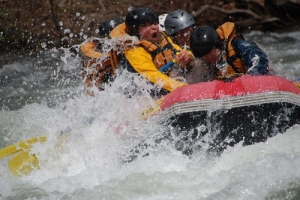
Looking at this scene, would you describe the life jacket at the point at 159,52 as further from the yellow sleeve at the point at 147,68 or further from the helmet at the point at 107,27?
the helmet at the point at 107,27

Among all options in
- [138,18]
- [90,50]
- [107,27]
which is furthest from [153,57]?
[107,27]

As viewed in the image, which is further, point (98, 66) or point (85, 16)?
point (85, 16)

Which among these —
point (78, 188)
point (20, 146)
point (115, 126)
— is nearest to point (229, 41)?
point (115, 126)

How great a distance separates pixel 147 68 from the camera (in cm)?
491

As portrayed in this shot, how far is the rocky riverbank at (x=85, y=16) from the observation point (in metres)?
10.6

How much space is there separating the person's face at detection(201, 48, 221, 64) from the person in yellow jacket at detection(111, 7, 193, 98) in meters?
0.18

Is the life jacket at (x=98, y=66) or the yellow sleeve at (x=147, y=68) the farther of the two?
the life jacket at (x=98, y=66)

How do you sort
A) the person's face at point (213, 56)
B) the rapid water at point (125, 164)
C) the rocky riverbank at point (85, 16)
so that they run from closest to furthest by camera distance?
the rapid water at point (125, 164) → the person's face at point (213, 56) → the rocky riverbank at point (85, 16)

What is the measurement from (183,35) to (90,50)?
3.45 ft

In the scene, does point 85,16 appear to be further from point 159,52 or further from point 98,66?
point 159,52

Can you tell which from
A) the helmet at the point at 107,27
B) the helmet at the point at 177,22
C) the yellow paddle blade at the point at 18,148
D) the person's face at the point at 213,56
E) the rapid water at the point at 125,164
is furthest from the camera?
the helmet at the point at 107,27

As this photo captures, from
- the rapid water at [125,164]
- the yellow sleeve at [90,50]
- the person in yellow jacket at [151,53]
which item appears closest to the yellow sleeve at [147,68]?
the person in yellow jacket at [151,53]

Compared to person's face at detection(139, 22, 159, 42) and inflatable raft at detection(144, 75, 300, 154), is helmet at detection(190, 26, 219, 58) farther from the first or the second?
person's face at detection(139, 22, 159, 42)

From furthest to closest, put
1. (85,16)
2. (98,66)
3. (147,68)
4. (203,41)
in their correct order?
(85,16) < (98,66) < (147,68) < (203,41)
